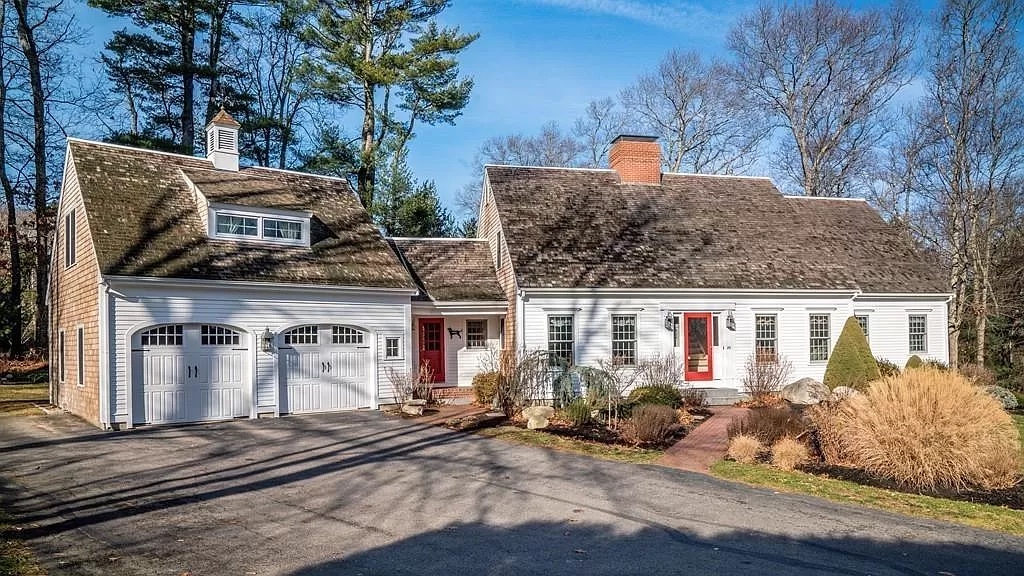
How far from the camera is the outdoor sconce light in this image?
54.3 feet

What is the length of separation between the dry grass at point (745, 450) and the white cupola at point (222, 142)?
14.6m

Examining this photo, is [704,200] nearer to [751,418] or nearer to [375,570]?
[751,418]

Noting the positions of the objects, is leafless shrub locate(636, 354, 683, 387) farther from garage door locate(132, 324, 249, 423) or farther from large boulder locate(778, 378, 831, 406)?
garage door locate(132, 324, 249, 423)

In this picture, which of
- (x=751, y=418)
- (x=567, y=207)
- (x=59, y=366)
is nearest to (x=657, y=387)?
(x=751, y=418)

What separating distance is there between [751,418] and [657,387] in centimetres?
420

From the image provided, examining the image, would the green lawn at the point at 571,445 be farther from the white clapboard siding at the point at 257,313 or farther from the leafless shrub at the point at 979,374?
the leafless shrub at the point at 979,374

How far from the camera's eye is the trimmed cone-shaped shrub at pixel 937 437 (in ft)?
32.4

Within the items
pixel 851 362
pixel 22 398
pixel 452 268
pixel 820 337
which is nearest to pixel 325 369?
pixel 452 268

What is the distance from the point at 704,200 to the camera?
24125mm

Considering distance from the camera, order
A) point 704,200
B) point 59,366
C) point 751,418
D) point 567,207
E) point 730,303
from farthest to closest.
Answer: point 704,200
point 567,207
point 730,303
point 59,366
point 751,418

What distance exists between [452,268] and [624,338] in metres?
5.57

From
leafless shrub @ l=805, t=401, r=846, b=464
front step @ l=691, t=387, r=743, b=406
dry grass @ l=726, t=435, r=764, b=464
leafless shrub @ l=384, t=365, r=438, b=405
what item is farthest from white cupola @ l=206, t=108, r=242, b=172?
leafless shrub @ l=805, t=401, r=846, b=464

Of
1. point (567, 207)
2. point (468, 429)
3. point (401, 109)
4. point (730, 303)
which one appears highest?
point (401, 109)

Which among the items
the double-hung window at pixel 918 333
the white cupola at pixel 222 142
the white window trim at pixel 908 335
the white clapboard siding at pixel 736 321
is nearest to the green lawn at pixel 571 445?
the white clapboard siding at pixel 736 321
